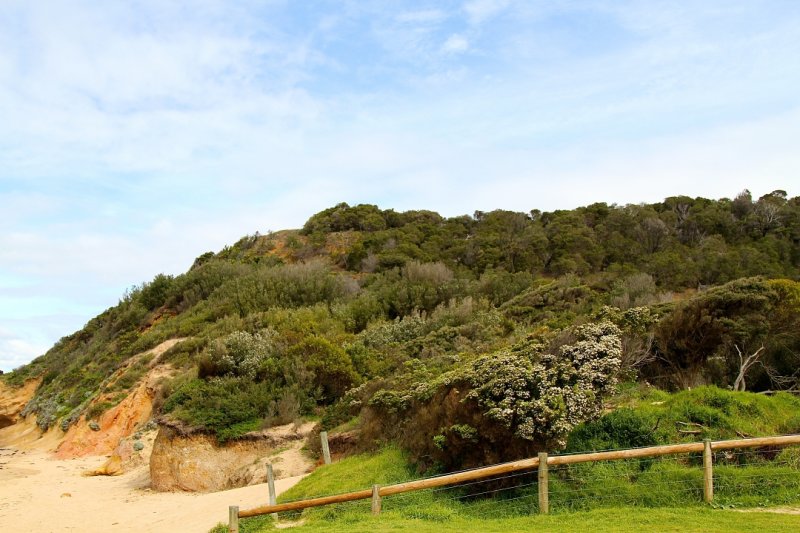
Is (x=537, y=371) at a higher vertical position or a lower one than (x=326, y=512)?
higher

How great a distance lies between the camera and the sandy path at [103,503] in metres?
15.0

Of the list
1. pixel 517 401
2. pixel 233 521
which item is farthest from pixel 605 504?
pixel 233 521

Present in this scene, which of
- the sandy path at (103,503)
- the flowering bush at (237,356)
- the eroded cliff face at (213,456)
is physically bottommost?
the sandy path at (103,503)

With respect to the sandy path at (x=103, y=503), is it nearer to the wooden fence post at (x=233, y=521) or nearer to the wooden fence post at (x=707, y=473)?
the wooden fence post at (x=233, y=521)

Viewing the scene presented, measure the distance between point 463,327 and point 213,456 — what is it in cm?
920

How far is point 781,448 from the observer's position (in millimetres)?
10867

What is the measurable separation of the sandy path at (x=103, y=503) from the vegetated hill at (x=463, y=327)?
2.34 meters

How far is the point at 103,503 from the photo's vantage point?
57.6 feet

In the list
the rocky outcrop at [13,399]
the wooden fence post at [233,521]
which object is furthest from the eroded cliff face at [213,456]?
the rocky outcrop at [13,399]

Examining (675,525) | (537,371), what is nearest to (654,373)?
(537,371)

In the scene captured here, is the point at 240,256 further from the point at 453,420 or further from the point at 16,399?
the point at 453,420

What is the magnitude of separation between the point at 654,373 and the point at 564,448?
5.02 meters

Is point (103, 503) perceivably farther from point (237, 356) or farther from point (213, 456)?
point (237, 356)

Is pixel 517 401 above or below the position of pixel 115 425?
above
